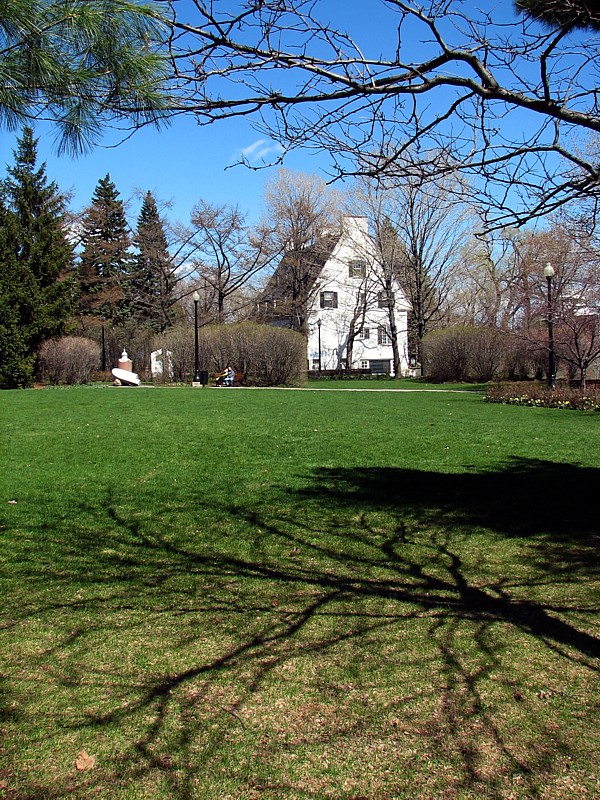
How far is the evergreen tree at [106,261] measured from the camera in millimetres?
46688

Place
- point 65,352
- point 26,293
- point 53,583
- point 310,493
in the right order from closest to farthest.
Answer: point 53,583
point 310,493
point 26,293
point 65,352

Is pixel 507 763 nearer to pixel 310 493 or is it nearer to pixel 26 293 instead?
pixel 310 493

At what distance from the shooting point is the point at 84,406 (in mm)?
15820

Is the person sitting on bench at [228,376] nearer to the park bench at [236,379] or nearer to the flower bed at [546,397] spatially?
the park bench at [236,379]

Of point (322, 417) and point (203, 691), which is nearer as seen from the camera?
point (203, 691)

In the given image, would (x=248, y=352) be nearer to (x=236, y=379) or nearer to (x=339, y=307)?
(x=236, y=379)

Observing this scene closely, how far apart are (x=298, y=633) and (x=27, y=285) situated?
2758 cm

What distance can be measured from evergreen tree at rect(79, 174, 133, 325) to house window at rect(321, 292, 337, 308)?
45.6 ft

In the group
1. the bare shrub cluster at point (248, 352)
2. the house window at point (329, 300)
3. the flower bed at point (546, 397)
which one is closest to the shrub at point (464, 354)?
the bare shrub cluster at point (248, 352)

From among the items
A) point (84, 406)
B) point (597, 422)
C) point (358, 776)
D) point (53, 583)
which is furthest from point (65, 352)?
point (358, 776)

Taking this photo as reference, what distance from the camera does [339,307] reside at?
49.5m

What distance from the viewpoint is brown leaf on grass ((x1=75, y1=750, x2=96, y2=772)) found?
2316mm

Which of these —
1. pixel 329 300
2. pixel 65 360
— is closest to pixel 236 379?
pixel 65 360

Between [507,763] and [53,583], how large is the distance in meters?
2.86
